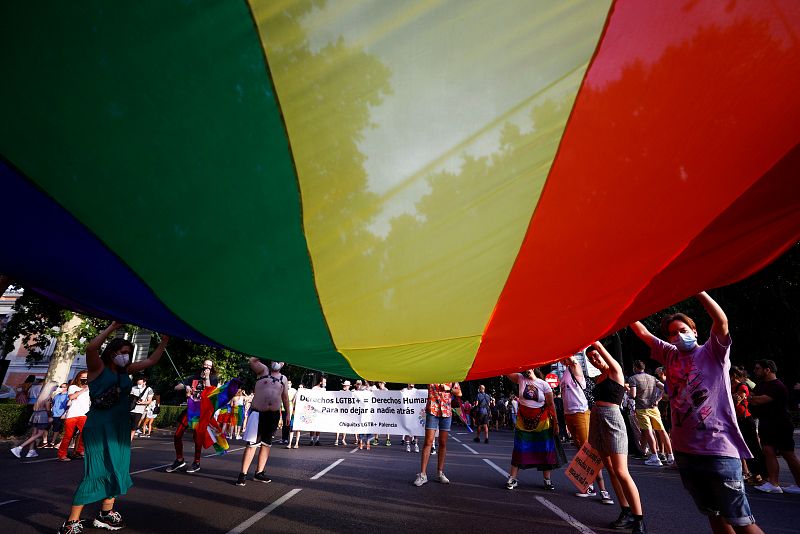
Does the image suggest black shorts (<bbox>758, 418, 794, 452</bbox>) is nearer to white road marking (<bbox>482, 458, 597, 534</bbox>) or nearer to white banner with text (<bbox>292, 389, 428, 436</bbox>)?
white road marking (<bbox>482, 458, 597, 534</bbox>)

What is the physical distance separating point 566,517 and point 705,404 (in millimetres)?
2793

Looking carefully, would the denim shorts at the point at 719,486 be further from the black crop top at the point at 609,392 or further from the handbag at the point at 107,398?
the handbag at the point at 107,398

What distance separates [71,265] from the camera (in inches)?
105

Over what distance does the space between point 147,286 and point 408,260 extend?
A: 1648mm

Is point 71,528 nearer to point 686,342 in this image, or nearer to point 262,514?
point 262,514

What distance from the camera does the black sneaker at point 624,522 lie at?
15.0 ft

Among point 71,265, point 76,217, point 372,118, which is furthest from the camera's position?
point 71,265

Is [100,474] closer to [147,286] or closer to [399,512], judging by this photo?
[147,286]

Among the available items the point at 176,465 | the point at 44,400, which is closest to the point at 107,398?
the point at 176,465

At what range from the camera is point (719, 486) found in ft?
9.14

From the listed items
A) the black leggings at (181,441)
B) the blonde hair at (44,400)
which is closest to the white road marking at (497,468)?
the black leggings at (181,441)

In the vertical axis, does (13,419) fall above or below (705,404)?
above

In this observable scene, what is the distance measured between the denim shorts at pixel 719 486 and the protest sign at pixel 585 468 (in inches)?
78.3

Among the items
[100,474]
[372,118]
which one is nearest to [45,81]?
[372,118]
